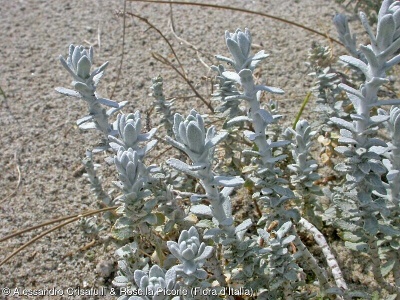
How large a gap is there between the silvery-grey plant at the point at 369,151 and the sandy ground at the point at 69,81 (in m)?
0.37

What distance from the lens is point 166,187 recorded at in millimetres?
1928

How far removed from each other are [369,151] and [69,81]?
197 centimetres

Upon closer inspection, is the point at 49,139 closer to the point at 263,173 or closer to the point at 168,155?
the point at 168,155

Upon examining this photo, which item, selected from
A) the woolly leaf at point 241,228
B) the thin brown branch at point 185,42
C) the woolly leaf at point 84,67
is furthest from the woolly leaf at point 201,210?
the thin brown branch at point 185,42

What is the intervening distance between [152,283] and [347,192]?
0.72 m

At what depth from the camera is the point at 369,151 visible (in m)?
1.64

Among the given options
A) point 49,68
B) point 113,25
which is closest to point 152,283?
point 49,68

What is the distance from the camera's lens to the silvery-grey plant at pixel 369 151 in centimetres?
149

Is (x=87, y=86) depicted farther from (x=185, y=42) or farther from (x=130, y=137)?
(x=185, y=42)

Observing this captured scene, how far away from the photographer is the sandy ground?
2262mm

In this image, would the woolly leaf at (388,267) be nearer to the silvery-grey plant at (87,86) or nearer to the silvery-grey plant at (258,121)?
the silvery-grey plant at (258,121)

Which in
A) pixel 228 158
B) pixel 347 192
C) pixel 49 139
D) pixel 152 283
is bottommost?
pixel 152 283

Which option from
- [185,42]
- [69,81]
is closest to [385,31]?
[185,42]

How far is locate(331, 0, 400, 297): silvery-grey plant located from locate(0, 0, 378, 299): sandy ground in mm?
369
